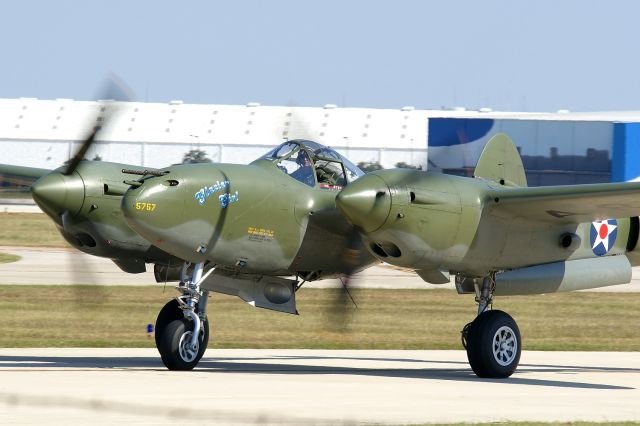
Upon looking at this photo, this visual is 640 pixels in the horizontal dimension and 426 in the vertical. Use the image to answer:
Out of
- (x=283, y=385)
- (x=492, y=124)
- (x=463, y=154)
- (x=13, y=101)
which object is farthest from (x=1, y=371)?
(x=13, y=101)

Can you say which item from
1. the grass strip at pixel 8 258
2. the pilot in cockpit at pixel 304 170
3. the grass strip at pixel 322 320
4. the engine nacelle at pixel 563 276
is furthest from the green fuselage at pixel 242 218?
the grass strip at pixel 8 258

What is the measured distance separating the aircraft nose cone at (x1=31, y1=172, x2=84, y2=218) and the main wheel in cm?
725

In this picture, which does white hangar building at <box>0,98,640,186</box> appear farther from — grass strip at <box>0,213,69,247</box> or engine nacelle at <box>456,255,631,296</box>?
engine nacelle at <box>456,255,631,296</box>

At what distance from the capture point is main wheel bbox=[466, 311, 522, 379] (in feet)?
70.0

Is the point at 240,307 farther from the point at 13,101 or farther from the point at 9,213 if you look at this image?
the point at 13,101

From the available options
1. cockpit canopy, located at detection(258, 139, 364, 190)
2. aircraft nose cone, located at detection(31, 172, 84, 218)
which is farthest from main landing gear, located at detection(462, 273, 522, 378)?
aircraft nose cone, located at detection(31, 172, 84, 218)

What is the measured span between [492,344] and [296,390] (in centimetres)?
456

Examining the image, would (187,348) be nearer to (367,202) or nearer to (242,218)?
(242,218)

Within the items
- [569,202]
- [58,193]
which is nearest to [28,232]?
[58,193]

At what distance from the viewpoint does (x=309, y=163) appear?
21.7m

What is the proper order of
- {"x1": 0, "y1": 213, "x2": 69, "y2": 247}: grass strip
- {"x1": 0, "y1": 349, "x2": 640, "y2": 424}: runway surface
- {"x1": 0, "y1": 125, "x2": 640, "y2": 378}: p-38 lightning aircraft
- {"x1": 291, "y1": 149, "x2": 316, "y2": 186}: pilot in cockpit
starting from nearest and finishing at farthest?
{"x1": 0, "y1": 349, "x2": 640, "y2": 424}: runway surface
{"x1": 0, "y1": 125, "x2": 640, "y2": 378}: p-38 lightning aircraft
{"x1": 291, "y1": 149, "x2": 316, "y2": 186}: pilot in cockpit
{"x1": 0, "y1": 213, "x2": 69, "y2": 247}: grass strip

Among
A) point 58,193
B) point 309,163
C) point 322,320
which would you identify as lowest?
point 322,320

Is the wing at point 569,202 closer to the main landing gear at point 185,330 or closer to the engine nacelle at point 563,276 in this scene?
the engine nacelle at point 563,276

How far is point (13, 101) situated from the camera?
103188 millimetres
